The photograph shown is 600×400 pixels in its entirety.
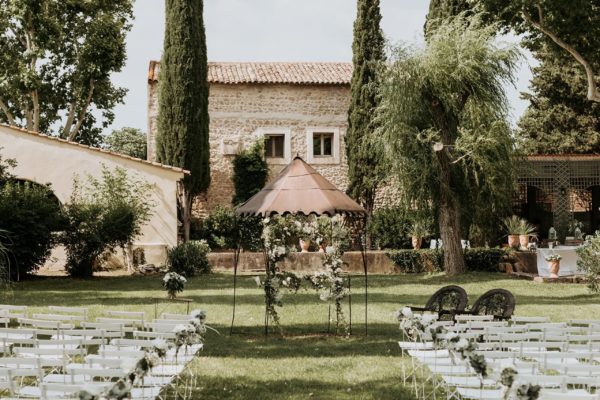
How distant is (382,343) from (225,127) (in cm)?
1736

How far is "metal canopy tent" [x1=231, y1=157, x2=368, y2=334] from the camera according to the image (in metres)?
10.4

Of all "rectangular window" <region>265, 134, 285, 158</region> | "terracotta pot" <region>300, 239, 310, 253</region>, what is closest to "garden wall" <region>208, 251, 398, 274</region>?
"terracotta pot" <region>300, 239, 310, 253</region>

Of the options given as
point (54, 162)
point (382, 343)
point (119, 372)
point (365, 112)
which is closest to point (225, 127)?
point (365, 112)

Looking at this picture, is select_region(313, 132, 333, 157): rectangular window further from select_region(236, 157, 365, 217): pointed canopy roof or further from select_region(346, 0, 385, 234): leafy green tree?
select_region(236, 157, 365, 217): pointed canopy roof

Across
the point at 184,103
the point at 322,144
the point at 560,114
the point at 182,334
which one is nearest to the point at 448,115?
the point at 322,144

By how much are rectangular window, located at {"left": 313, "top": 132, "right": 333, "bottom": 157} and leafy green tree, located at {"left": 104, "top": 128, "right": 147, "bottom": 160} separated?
79.4ft

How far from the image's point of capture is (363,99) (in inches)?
979

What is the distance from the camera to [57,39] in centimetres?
2644

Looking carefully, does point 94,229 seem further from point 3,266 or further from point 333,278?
point 333,278

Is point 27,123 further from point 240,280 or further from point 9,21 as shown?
point 240,280

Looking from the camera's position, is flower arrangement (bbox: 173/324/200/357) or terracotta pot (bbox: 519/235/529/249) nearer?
flower arrangement (bbox: 173/324/200/357)

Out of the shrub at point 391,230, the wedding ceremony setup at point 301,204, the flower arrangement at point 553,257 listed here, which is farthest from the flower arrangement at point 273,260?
the shrub at point 391,230

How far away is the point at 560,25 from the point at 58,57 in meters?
17.8

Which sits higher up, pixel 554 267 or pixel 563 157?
pixel 563 157
